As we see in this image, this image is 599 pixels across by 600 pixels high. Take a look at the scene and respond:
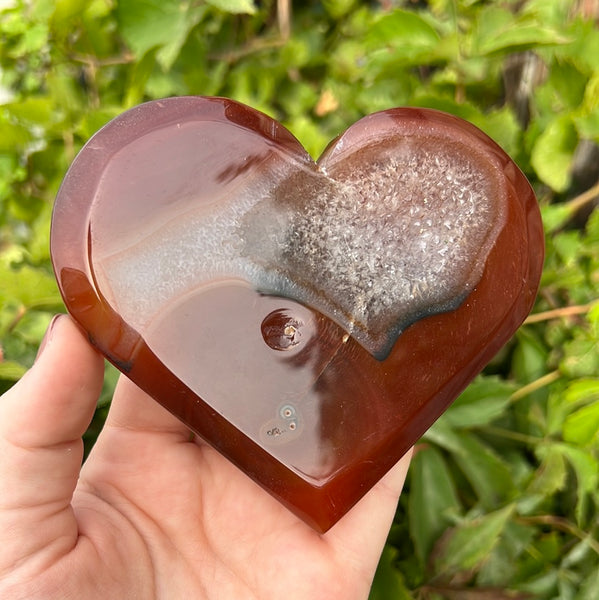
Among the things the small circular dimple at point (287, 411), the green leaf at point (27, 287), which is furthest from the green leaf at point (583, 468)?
the green leaf at point (27, 287)

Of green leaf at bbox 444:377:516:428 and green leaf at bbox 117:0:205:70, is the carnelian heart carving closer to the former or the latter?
green leaf at bbox 444:377:516:428

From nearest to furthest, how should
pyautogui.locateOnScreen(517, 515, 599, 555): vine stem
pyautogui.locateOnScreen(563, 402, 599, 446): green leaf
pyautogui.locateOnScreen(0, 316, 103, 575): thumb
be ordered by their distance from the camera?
pyautogui.locateOnScreen(0, 316, 103, 575): thumb
pyautogui.locateOnScreen(563, 402, 599, 446): green leaf
pyautogui.locateOnScreen(517, 515, 599, 555): vine stem

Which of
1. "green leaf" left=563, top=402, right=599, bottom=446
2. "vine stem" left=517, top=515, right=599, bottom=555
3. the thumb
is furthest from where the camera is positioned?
"vine stem" left=517, top=515, right=599, bottom=555

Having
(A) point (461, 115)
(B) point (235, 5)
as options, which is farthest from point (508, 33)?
(B) point (235, 5)

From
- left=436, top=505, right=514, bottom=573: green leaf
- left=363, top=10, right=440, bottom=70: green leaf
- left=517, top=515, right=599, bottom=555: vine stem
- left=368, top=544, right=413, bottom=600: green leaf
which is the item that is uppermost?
left=363, top=10, right=440, bottom=70: green leaf

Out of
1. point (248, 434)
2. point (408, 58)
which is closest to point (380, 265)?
point (248, 434)

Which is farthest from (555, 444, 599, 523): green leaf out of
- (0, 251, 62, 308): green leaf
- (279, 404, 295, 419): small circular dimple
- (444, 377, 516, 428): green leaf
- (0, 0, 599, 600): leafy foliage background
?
(0, 251, 62, 308): green leaf

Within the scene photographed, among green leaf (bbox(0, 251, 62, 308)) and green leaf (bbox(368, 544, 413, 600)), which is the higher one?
green leaf (bbox(0, 251, 62, 308))
